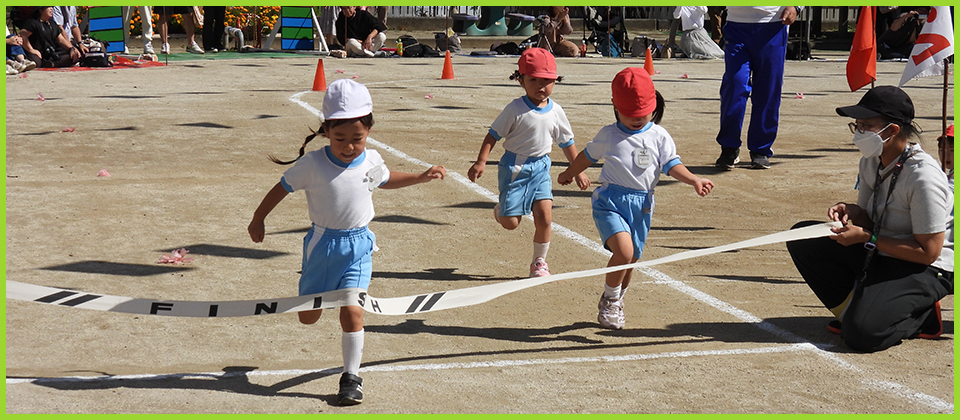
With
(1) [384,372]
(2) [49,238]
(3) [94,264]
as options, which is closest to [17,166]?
(2) [49,238]

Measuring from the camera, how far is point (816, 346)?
538cm

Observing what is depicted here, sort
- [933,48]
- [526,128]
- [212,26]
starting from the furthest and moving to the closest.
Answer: [212,26] → [933,48] → [526,128]

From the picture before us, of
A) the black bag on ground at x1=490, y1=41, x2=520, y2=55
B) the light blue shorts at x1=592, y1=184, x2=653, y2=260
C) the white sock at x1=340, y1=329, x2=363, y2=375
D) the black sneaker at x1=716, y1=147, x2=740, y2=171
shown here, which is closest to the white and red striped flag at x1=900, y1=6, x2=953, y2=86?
the black sneaker at x1=716, y1=147, x2=740, y2=171

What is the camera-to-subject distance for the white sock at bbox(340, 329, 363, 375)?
15.2ft

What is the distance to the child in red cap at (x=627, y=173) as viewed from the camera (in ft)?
18.4

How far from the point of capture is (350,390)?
4.53 m

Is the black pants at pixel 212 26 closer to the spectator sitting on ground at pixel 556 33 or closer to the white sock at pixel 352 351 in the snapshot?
the spectator sitting on ground at pixel 556 33

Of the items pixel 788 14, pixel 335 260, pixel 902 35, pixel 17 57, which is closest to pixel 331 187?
pixel 335 260

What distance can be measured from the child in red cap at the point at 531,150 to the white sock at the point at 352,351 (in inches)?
88.7

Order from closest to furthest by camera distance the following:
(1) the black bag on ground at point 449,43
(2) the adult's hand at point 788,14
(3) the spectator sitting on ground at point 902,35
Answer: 1. (2) the adult's hand at point 788,14
2. (3) the spectator sitting on ground at point 902,35
3. (1) the black bag on ground at point 449,43

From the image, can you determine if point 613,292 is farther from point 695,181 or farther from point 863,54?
point 863,54

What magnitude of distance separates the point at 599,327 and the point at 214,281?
8.28 ft

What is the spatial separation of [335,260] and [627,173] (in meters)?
1.81

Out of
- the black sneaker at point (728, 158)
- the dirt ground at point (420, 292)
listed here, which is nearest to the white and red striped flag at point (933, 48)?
the dirt ground at point (420, 292)
